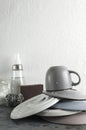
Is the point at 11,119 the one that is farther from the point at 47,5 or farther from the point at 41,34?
the point at 47,5

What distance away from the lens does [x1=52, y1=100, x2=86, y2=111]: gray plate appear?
603 millimetres

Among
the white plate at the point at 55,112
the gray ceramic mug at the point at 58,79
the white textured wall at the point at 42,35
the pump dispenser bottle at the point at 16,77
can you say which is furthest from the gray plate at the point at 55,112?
the white textured wall at the point at 42,35

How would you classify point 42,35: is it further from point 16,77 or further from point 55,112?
point 55,112

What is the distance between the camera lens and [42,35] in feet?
3.50

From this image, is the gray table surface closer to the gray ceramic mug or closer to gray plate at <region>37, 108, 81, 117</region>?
gray plate at <region>37, 108, 81, 117</region>

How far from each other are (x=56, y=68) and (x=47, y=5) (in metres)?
0.43

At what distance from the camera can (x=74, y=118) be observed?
0.59 meters

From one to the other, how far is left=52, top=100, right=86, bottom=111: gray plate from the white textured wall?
0.42 m

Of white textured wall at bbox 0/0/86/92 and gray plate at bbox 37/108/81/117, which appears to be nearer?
gray plate at bbox 37/108/81/117

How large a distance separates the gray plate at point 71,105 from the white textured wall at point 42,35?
419 mm

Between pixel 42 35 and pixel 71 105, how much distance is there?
0.54 m

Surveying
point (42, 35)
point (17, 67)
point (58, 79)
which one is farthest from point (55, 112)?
point (42, 35)

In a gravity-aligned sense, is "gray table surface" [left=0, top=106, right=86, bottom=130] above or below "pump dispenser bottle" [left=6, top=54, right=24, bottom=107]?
below

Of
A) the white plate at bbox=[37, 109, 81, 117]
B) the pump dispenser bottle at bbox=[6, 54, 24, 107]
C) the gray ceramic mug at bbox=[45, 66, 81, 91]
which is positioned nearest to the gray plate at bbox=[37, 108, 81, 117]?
the white plate at bbox=[37, 109, 81, 117]
